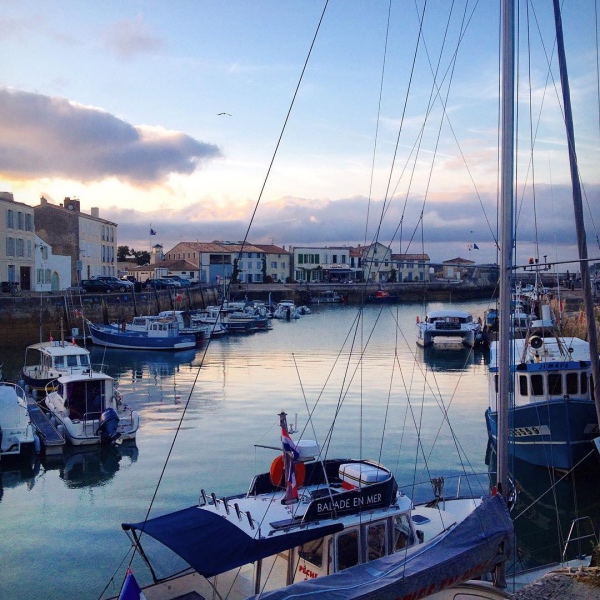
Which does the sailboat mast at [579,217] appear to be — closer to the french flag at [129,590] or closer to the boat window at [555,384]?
the french flag at [129,590]

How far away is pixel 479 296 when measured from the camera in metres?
110

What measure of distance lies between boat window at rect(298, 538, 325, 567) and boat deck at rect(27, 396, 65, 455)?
1332cm

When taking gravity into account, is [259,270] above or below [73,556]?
above

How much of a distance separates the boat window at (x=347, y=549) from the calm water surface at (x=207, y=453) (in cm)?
253

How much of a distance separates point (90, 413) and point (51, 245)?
4880 centimetres

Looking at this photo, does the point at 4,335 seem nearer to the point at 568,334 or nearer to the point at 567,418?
the point at 568,334

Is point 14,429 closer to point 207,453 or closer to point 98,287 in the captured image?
point 207,453

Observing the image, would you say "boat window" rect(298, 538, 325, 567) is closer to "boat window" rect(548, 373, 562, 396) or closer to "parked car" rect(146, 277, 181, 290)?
"boat window" rect(548, 373, 562, 396)

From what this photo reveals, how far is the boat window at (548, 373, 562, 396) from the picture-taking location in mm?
17250

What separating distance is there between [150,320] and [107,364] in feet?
29.6

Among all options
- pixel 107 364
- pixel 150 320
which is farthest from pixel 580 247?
pixel 150 320

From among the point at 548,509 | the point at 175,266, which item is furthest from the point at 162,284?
the point at 548,509

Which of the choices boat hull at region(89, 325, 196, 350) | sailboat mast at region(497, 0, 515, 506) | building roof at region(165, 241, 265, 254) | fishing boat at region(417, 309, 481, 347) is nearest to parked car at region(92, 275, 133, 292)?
boat hull at region(89, 325, 196, 350)

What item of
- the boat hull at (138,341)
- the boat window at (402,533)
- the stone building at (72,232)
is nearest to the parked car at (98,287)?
the stone building at (72,232)
